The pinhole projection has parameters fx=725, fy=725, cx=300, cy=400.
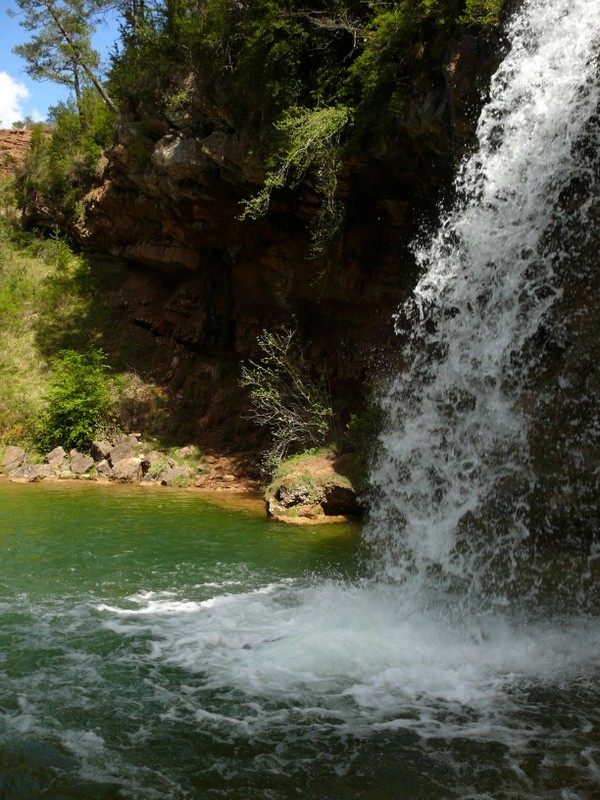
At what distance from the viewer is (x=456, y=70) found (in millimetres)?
10305

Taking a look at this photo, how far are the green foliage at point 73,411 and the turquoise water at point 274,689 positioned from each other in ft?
32.2

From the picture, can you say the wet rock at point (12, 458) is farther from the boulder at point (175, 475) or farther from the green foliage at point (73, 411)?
the boulder at point (175, 475)

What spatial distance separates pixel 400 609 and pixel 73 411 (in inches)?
536

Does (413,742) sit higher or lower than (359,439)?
lower

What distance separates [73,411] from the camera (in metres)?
18.9

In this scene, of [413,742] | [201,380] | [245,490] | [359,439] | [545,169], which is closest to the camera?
[413,742]

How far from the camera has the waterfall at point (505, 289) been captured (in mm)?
8477

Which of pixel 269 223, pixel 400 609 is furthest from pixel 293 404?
pixel 400 609

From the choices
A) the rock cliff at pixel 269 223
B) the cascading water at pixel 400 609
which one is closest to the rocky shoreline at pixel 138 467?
the rock cliff at pixel 269 223

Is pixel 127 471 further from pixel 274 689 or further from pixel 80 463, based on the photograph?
pixel 274 689

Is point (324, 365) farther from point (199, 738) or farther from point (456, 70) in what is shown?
point (199, 738)

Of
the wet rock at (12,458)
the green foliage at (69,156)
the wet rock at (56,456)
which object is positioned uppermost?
the green foliage at (69,156)

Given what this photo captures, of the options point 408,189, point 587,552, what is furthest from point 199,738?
point 408,189

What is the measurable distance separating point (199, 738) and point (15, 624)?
2.92 meters
